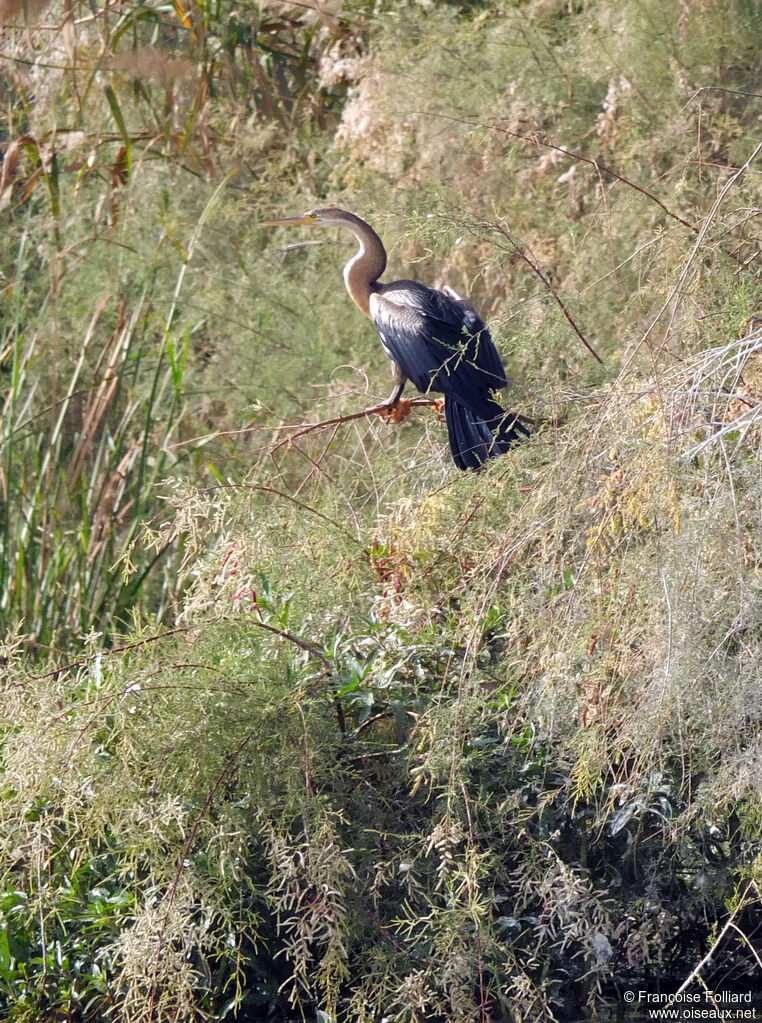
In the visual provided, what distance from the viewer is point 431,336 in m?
2.87

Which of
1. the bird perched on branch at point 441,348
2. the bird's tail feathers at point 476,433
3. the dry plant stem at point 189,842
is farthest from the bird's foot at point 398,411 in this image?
the dry plant stem at point 189,842

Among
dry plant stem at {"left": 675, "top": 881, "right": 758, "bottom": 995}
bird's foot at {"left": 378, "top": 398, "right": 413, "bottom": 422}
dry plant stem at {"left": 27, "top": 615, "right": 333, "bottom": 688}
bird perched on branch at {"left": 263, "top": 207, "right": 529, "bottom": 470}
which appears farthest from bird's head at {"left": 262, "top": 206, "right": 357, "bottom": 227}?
dry plant stem at {"left": 675, "top": 881, "right": 758, "bottom": 995}

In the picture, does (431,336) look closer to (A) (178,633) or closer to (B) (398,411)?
(B) (398,411)

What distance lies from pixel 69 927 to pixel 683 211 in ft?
7.73

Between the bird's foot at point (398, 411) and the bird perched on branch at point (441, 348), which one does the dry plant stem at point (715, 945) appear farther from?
the bird's foot at point (398, 411)

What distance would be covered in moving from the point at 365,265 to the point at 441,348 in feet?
1.47

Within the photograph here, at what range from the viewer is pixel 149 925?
1.87 meters

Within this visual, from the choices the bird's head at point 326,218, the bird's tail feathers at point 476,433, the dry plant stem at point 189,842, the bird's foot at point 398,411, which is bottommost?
the dry plant stem at point 189,842

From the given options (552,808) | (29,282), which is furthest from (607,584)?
(29,282)

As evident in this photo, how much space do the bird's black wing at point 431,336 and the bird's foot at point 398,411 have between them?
0.05m

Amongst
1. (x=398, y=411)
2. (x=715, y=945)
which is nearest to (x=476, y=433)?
(x=398, y=411)

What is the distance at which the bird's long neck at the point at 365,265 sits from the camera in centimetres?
319

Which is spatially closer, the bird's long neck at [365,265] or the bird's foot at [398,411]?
the bird's foot at [398,411]

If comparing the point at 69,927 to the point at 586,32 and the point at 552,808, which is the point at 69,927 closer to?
the point at 552,808
